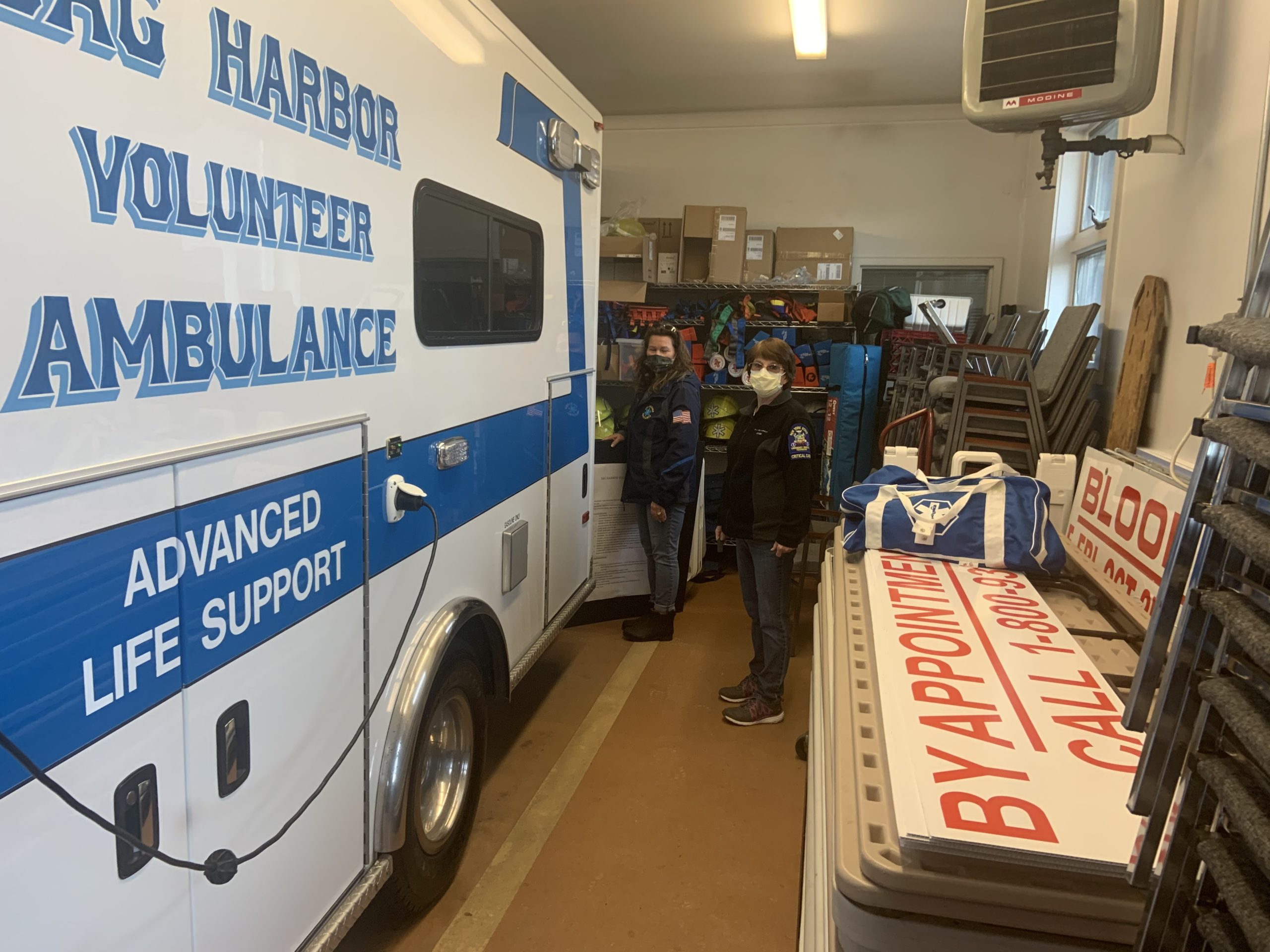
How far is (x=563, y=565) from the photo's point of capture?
11.6 ft

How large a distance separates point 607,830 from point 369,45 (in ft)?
8.03

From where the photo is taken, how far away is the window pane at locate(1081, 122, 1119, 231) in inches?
191

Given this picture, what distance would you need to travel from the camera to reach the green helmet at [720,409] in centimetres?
619

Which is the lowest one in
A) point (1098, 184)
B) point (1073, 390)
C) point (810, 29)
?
point (1073, 390)

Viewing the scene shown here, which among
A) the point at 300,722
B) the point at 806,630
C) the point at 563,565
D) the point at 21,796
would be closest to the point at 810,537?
the point at 806,630

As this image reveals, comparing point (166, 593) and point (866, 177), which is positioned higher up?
point (866, 177)

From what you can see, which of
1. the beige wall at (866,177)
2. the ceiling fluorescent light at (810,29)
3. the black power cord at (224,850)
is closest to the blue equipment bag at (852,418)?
the beige wall at (866,177)

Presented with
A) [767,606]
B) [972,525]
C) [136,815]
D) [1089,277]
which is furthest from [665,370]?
[136,815]

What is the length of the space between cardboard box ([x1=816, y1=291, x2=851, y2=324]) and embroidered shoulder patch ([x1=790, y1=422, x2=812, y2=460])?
295 centimetres

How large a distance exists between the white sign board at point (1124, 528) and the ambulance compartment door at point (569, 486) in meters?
1.89

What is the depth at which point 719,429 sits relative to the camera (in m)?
6.21

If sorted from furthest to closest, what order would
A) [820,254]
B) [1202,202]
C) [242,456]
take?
1. [820,254]
2. [1202,202]
3. [242,456]

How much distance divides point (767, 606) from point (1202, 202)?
6.95ft

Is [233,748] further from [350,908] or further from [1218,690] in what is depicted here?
[1218,690]
